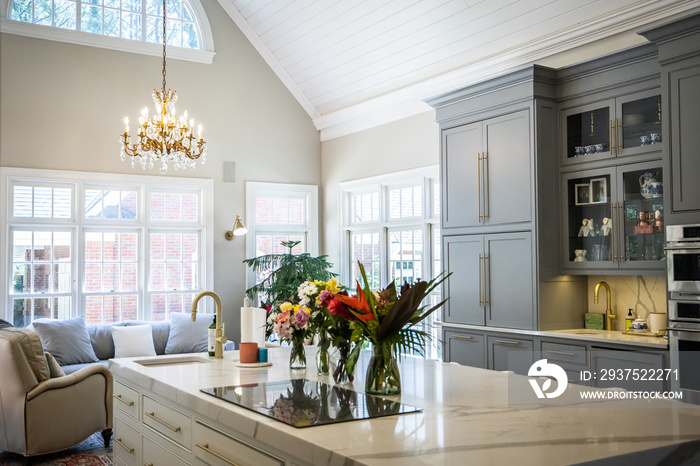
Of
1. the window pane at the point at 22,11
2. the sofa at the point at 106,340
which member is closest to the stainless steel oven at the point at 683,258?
the sofa at the point at 106,340

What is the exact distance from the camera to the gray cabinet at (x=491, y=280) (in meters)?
5.24

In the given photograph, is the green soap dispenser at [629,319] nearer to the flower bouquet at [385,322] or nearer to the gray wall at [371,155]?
the gray wall at [371,155]

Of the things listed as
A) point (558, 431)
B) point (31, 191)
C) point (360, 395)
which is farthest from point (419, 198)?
point (558, 431)

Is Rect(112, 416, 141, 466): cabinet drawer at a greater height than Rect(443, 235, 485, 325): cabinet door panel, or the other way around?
Rect(443, 235, 485, 325): cabinet door panel

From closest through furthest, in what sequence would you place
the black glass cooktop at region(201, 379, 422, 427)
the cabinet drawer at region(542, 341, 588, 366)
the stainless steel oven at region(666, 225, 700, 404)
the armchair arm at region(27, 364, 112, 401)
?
the black glass cooktop at region(201, 379, 422, 427) → the stainless steel oven at region(666, 225, 700, 404) → the cabinet drawer at region(542, 341, 588, 366) → the armchair arm at region(27, 364, 112, 401)

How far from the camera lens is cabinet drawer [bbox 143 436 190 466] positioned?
2.91m

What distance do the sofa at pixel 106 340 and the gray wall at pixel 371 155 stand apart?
80.5 inches

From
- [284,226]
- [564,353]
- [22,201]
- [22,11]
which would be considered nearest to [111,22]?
[22,11]

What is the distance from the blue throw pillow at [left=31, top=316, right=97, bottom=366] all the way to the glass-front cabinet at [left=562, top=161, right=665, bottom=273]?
470 cm

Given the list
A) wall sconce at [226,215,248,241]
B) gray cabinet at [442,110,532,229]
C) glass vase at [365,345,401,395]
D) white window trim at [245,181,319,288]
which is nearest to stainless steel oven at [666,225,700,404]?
gray cabinet at [442,110,532,229]

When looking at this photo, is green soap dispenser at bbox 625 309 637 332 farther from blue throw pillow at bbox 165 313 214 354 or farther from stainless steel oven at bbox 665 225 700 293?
blue throw pillow at bbox 165 313 214 354

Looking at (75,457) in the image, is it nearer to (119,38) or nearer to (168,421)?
(168,421)

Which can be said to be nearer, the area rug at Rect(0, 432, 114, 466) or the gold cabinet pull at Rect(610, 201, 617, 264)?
the gold cabinet pull at Rect(610, 201, 617, 264)

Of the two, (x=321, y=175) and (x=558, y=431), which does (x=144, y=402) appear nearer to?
(x=558, y=431)
